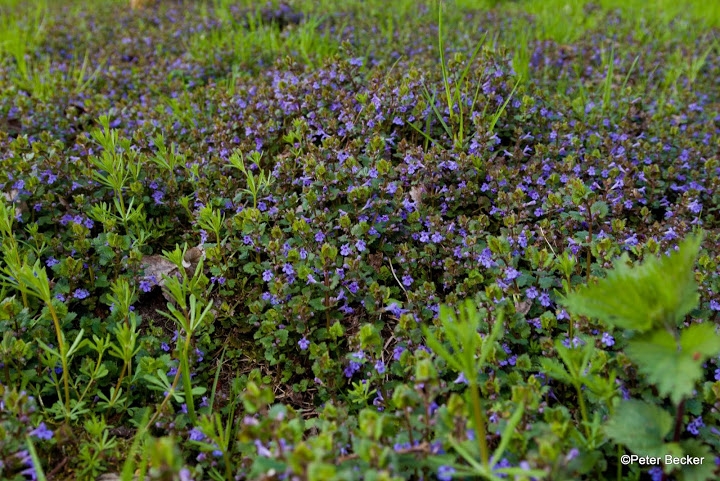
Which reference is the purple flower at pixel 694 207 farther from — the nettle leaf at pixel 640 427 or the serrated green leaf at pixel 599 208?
the nettle leaf at pixel 640 427

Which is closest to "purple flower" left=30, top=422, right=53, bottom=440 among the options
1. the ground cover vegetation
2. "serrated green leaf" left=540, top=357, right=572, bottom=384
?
the ground cover vegetation

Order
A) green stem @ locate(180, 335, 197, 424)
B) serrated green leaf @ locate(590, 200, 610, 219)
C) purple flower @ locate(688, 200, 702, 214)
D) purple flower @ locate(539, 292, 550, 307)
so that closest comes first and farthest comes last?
green stem @ locate(180, 335, 197, 424) → purple flower @ locate(539, 292, 550, 307) → serrated green leaf @ locate(590, 200, 610, 219) → purple flower @ locate(688, 200, 702, 214)

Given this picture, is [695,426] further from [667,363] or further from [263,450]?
[263,450]

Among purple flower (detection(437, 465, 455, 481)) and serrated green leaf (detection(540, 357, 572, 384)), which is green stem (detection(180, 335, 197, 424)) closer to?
purple flower (detection(437, 465, 455, 481))

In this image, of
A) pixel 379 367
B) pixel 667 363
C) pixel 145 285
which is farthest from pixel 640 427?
pixel 145 285

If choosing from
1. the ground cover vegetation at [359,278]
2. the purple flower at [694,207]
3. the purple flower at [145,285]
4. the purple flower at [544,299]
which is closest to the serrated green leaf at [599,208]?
the ground cover vegetation at [359,278]

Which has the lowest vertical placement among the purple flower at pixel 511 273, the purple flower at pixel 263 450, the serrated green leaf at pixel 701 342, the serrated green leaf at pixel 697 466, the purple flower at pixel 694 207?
the serrated green leaf at pixel 697 466

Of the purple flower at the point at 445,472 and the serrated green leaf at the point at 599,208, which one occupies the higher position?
the serrated green leaf at the point at 599,208
